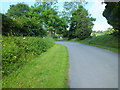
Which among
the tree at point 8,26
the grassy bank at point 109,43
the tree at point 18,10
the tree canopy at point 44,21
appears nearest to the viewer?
the tree at point 8,26

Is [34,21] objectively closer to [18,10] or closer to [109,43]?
[109,43]

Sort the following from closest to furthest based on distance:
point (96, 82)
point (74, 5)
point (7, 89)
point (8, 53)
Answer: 1. point (7, 89)
2. point (96, 82)
3. point (8, 53)
4. point (74, 5)

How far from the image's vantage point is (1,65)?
3062 millimetres

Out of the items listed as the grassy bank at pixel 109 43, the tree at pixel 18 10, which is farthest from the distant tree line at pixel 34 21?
the grassy bank at pixel 109 43

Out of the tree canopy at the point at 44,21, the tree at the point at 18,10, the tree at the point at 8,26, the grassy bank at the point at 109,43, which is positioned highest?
the tree at the point at 18,10

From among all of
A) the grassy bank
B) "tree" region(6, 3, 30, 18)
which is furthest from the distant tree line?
the grassy bank

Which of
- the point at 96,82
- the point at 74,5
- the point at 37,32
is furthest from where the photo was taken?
the point at 74,5

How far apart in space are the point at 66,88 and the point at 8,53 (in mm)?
2548

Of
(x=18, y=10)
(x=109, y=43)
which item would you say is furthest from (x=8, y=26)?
(x=18, y=10)

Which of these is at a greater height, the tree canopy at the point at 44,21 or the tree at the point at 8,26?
the tree canopy at the point at 44,21

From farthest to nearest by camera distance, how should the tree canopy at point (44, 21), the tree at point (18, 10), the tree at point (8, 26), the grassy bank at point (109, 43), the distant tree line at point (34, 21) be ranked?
the tree at point (18, 10), the grassy bank at point (109, 43), the tree canopy at point (44, 21), the distant tree line at point (34, 21), the tree at point (8, 26)

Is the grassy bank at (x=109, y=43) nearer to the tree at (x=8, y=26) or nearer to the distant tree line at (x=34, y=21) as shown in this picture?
the distant tree line at (x=34, y=21)

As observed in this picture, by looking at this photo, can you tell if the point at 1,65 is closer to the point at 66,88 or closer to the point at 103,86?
the point at 66,88

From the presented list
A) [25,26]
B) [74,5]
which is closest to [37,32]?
[25,26]
